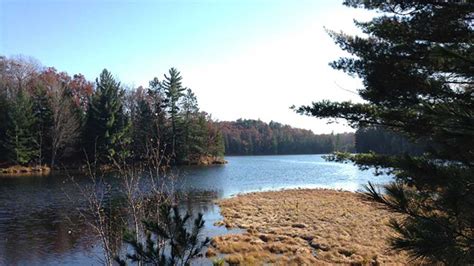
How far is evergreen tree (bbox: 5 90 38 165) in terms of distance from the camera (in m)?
44.3

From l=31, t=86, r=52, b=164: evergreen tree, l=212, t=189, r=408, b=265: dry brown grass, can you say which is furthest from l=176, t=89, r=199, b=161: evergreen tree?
l=212, t=189, r=408, b=265: dry brown grass

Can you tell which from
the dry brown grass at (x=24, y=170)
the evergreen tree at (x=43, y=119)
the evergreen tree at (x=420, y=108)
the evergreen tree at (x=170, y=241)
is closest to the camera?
→ the evergreen tree at (x=420, y=108)

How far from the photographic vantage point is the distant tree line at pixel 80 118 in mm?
45500

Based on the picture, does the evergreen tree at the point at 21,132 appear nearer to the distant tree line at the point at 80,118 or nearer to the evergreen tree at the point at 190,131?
the distant tree line at the point at 80,118

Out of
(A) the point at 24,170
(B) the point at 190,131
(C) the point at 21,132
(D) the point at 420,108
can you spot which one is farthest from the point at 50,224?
(B) the point at 190,131

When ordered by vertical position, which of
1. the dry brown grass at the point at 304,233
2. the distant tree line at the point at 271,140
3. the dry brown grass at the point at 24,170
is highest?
the distant tree line at the point at 271,140

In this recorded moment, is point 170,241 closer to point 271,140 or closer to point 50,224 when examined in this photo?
point 50,224

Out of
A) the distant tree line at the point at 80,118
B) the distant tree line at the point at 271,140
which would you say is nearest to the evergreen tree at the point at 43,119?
the distant tree line at the point at 80,118

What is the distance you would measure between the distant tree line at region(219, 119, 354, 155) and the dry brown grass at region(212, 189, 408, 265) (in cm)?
9068

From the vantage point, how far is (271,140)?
121 m

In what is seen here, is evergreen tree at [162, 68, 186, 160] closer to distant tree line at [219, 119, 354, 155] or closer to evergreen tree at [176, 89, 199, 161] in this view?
evergreen tree at [176, 89, 199, 161]

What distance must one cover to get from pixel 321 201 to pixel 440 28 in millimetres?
19139

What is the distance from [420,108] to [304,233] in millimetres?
13022

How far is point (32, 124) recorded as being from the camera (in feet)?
155
